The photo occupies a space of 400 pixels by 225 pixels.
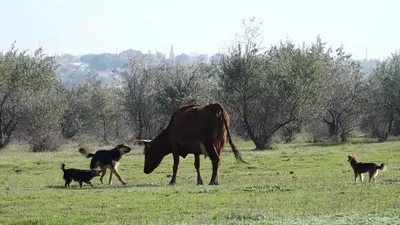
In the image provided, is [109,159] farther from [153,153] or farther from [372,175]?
[372,175]

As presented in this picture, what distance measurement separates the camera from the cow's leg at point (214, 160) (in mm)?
26883

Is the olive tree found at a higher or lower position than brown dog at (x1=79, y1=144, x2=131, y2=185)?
higher

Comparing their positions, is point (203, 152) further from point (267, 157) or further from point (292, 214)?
point (267, 157)

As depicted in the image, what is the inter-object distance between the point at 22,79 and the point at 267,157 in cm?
3045

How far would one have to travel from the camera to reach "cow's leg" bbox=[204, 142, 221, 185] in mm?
26883

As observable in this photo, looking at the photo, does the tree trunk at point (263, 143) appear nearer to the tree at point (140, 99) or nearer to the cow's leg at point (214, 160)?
the tree at point (140, 99)

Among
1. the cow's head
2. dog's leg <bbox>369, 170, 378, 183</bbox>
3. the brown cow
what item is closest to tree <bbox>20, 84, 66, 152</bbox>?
the cow's head

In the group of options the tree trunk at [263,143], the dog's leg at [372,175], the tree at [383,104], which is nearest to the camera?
the dog's leg at [372,175]

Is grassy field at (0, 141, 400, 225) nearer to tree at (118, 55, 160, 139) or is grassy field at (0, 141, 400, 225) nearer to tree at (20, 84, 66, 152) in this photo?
tree at (20, 84, 66, 152)

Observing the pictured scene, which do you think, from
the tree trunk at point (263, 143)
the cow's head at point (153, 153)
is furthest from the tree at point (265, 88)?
the cow's head at point (153, 153)

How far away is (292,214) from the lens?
55.8 feet

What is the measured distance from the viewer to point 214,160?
2703 cm

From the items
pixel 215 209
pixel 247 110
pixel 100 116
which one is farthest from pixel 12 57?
pixel 215 209

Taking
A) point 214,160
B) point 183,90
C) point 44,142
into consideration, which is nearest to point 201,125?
point 214,160
